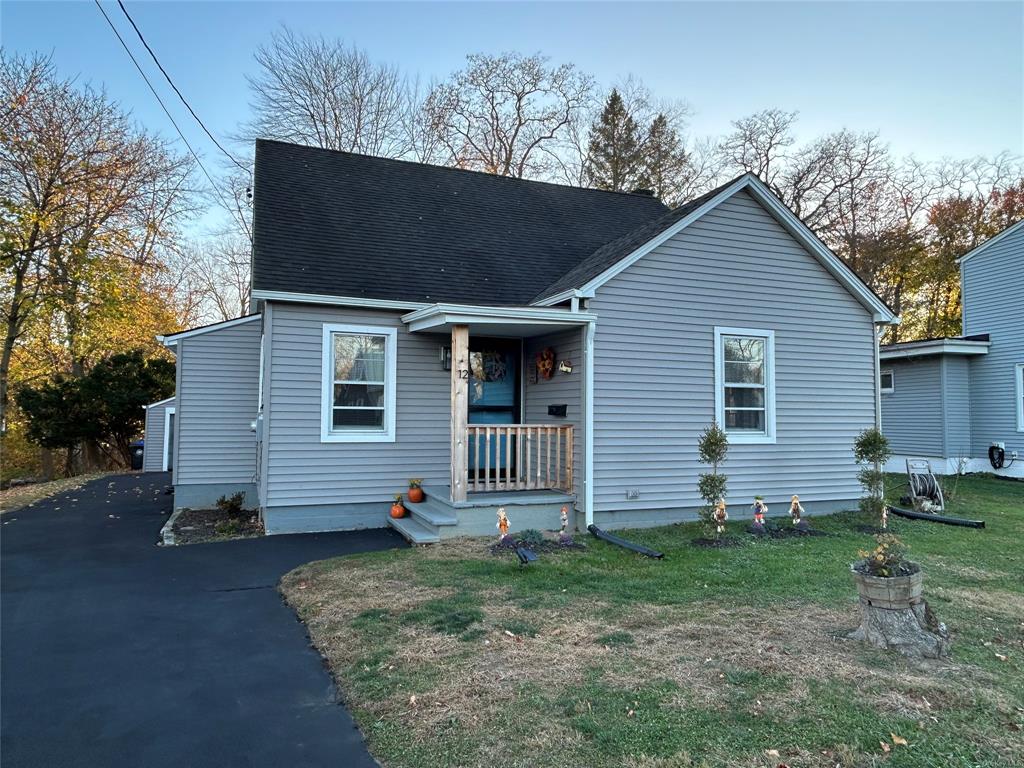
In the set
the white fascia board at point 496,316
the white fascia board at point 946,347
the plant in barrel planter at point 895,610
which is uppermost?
the white fascia board at point 946,347

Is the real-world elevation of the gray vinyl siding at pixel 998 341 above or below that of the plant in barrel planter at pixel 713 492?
above

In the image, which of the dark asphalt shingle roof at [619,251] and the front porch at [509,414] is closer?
the front porch at [509,414]

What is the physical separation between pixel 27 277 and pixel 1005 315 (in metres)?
25.3

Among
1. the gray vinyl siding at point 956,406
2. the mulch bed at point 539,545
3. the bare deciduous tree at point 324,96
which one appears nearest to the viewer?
the mulch bed at point 539,545

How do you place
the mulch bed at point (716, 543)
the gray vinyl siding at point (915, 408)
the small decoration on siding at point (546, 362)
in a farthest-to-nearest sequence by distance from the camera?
the gray vinyl siding at point (915, 408)
the small decoration on siding at point (546, 362)
the mulch bed at point (716, 543)

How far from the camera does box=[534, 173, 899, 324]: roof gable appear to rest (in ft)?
26.6

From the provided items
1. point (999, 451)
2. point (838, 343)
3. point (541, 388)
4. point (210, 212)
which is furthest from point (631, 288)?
point (210, 212)

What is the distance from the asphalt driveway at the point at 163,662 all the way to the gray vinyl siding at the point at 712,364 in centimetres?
353

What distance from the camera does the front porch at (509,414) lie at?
24.4 feet

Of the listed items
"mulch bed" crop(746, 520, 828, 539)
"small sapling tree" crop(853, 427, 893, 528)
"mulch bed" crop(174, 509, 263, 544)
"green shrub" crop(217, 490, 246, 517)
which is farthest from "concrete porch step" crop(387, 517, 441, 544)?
"small sapling tree" crop(853, 427, 893, 528)

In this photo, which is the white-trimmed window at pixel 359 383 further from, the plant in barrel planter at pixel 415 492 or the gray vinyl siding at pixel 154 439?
the gray vinyl siding at pixel 154 439

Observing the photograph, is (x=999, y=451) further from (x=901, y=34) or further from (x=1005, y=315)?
(x=901, y=34)

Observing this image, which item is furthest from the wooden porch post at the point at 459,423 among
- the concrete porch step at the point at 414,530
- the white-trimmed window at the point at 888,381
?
the white-trimmed window at the point at 888,381

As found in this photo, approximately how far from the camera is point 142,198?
61.6ft
